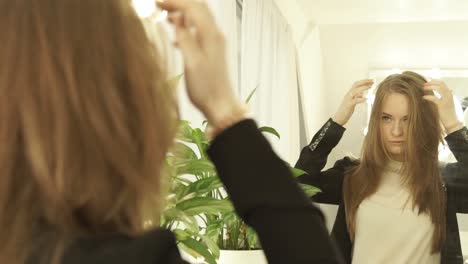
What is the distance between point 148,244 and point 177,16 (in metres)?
0.16

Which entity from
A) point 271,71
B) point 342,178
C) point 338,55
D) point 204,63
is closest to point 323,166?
point 342,178

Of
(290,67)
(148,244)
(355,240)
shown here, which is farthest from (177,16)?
(290,67)

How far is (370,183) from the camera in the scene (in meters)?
1.60

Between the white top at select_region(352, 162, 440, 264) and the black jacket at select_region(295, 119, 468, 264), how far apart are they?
0.15 ft

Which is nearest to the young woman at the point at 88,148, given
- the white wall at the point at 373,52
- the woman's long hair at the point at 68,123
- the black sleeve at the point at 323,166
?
the woman's long hair at the point at 68,123

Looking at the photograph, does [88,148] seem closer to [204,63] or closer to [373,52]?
[204,63]

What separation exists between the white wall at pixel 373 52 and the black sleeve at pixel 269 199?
5.85 feet

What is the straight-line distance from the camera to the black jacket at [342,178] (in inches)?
57.3

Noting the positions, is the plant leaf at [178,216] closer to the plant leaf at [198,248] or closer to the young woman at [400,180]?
the plant leaf at [198,248]

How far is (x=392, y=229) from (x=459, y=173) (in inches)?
9.8

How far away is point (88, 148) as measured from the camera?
317 millimetres

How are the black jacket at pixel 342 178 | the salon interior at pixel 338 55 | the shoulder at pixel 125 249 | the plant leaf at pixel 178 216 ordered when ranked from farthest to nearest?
the salon interior at pixel 338 55
the black jacket at pixel 342 178
the plant leaf at pixel 178 216
the shoulder at pixel 125 249

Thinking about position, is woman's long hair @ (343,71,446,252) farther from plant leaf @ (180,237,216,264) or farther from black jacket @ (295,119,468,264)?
plant leaf @ (180,237,216,264)

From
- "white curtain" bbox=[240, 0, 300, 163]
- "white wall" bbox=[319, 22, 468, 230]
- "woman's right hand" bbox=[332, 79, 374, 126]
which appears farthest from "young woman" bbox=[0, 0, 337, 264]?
"white wall" bbox=[319, 22, 468, 230]
